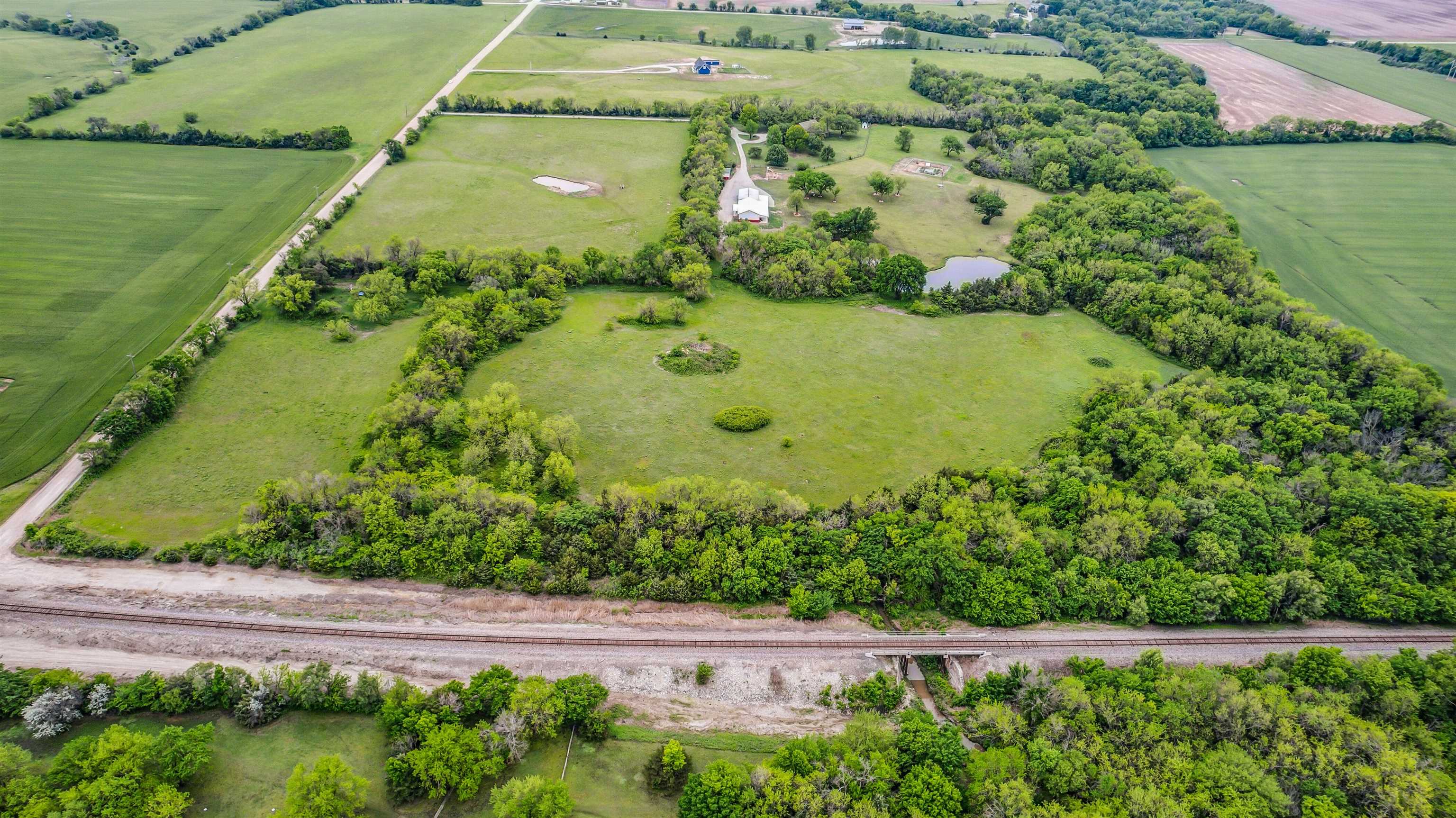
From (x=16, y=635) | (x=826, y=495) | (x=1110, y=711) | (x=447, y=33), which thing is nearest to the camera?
(x=1110, y=711)

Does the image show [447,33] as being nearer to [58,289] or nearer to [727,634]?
[58,289]

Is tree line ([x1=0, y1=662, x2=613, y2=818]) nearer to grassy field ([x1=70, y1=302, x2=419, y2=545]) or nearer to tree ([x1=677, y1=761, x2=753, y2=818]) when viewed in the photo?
tree ([x1=677, y1=761, x2=753, y2=818])

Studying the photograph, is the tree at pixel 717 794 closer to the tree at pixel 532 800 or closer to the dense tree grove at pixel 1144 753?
the dense tree grove at pixel 1144 753

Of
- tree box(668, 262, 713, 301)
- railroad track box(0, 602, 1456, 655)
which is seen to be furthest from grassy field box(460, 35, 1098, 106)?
railroad track box(0, 602, 1456, 655)

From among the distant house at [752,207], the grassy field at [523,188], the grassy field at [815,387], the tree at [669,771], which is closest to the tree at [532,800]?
the tree at [669,771]

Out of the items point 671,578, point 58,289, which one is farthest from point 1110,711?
point 58,289

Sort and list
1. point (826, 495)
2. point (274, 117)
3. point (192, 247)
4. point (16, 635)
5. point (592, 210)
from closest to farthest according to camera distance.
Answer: point (16, 635)
point (826, 495)
point (192, 247)
point (592, 210)
point (274, 117)

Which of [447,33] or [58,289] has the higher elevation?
[447,33]
